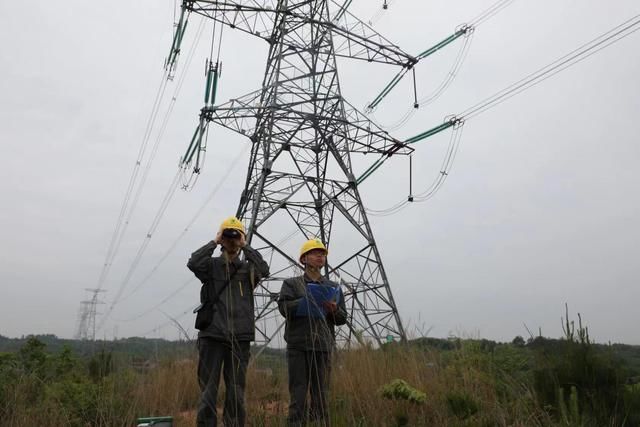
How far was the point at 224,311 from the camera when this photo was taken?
4.39 metres

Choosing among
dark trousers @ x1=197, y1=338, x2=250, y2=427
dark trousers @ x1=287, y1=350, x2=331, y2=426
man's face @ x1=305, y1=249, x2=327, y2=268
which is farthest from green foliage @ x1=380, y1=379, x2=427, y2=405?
man's face @ x1=305, y1=249, x2=327, y2=268

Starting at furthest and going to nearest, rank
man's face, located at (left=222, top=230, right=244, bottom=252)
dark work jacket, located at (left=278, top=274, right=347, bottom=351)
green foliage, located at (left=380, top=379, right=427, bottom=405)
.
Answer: man's face, located at (left=222, top=230, right=244, bottom=252) < dark work jacket, located at (left=278, top=274, right=347, bottom=351) < green foliage, located at (left=380, top=379, right=427, bottom=405)

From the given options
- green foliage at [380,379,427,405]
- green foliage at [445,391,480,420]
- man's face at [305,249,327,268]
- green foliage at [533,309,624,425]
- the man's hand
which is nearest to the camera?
green foliage at [533,309,624,425]

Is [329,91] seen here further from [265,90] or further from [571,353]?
[571,353]

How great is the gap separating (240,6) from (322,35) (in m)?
2.62

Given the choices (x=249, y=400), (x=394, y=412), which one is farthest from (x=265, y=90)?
(x=394, y=412)

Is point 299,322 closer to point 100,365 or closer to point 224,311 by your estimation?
point 224,311

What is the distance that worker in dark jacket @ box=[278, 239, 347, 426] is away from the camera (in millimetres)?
4121

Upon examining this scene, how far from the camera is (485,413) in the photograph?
3.36m

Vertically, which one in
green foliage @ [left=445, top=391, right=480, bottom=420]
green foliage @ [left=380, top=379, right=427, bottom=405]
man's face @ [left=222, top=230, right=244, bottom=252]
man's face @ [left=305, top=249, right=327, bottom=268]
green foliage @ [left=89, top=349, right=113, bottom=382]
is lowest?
green foliage @ [left=445, top=391, right=480, bottom=420]

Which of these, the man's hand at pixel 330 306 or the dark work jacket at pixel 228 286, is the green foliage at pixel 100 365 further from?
the man's hand at pixel 330 306

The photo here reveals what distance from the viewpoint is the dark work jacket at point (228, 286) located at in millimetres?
4332

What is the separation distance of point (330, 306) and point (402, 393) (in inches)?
40.1

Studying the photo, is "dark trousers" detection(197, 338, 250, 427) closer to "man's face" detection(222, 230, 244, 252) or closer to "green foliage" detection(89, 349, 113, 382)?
"man's face" detection(222, 230, 244, 252)
